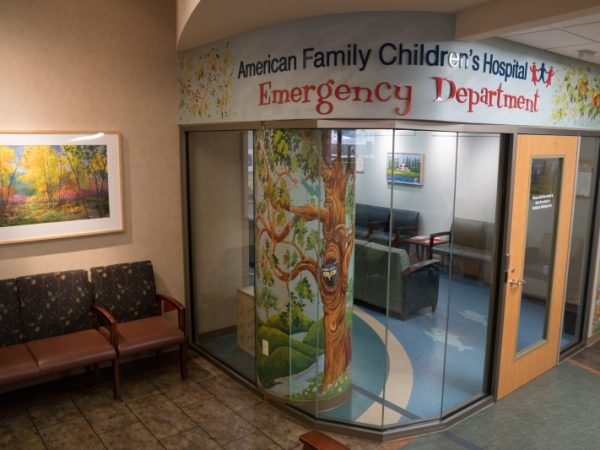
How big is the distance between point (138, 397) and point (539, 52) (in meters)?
3.97

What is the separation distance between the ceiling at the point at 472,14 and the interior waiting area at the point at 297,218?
0.06 ft

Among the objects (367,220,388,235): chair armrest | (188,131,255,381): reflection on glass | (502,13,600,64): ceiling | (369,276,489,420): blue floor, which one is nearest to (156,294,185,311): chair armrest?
(188,131,255,381): reflection on glass

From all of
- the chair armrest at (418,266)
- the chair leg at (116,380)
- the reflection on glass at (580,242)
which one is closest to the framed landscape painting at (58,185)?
the chair leg at (116,380)

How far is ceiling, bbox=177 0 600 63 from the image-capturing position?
9.01 feet

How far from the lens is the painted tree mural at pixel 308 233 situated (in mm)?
3439

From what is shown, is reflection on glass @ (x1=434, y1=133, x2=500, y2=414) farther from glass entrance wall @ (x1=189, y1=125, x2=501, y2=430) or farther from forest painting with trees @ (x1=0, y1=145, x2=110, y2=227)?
forest painting with trees @ (x1=0, y1=145, x2=110, y2=227)

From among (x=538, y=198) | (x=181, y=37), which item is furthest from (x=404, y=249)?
(x=181, y=37)

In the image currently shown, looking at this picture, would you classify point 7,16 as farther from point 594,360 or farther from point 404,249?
point 594,360

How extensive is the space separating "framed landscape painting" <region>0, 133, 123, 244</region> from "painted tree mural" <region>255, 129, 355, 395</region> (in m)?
1.39

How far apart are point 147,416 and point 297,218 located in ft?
6.01

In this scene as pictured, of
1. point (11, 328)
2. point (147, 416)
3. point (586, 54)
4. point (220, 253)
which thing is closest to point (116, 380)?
point (147, 416)

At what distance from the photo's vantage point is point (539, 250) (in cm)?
441

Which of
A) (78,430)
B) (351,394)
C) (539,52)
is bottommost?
(78,430)

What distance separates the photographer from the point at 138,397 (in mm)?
4094
